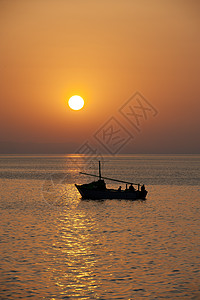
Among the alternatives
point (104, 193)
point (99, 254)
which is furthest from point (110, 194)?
point (99, 254)

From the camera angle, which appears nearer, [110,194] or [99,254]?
[99,254]

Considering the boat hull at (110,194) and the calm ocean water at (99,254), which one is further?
the boat hull at (110,194)

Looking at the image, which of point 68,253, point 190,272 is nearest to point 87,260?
point 68,253

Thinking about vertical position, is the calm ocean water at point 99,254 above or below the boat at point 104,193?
below

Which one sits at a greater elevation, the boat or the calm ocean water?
the boat

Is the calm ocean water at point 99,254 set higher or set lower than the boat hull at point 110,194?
lower

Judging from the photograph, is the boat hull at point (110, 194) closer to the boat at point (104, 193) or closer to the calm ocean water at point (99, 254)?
the boat at point (104, 193)

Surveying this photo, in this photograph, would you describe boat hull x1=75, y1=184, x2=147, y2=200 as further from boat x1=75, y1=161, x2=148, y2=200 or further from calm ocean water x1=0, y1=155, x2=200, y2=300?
calm ocean water x1=0, y1=155, x2=200, y2=300

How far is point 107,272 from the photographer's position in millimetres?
24703

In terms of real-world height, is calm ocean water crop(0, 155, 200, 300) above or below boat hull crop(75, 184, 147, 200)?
below

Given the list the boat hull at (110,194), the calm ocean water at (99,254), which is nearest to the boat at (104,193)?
the boat hull at (110,194)

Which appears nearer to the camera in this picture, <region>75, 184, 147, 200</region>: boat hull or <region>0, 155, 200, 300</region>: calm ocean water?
<region>0, 155, 200, 300</region>: calm ocean water

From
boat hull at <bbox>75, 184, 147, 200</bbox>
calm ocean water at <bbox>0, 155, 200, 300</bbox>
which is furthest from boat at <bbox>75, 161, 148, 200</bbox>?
calm ocean water at <bbox>0, 155, 200, 300</bbox>

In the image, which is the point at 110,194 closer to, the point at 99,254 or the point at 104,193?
the point at 104,193
